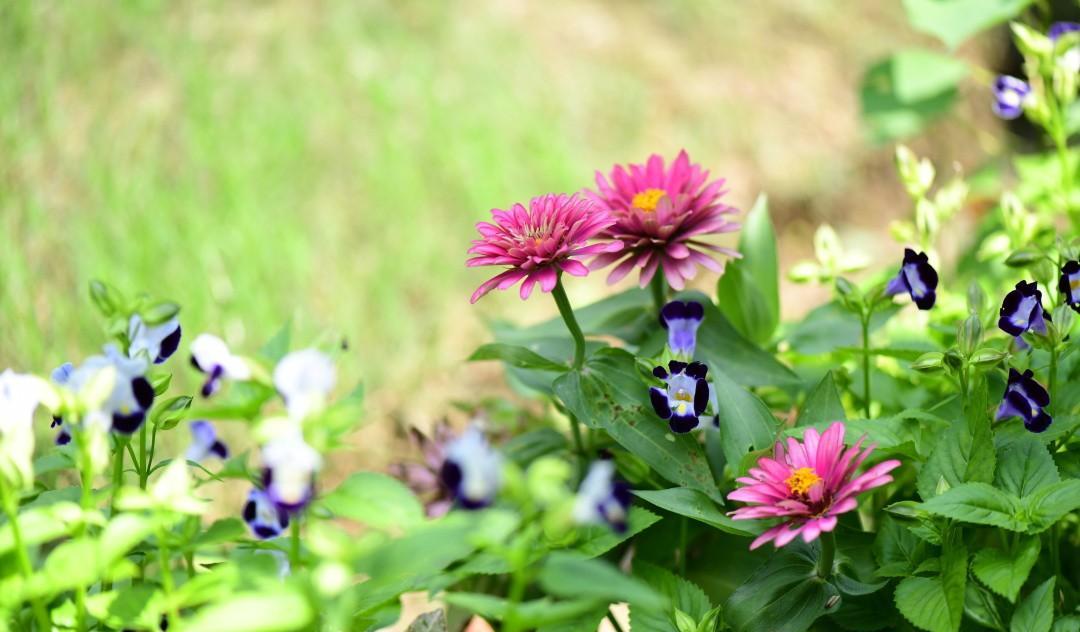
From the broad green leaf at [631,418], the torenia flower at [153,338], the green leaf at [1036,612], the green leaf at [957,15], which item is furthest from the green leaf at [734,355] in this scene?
the green leaf at [957,15]

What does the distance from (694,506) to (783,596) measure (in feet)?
0.41

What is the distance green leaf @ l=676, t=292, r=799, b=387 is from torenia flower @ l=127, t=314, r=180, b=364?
24.2 inches

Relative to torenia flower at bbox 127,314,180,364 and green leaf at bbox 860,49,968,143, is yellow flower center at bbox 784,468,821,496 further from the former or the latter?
green leaf at bbox 860,49,968,143

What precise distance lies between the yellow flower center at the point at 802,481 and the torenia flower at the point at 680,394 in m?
0.14

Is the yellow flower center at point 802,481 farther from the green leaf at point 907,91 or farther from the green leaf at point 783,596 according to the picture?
the green leaf at point 907,91

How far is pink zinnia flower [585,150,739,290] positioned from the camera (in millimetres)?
1171

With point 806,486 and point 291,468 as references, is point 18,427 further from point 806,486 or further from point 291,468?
point 806,486

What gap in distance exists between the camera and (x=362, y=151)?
2615mm

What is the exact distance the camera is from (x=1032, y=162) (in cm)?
220

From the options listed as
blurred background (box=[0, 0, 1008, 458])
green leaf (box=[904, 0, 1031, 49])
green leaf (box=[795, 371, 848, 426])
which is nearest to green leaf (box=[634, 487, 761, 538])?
green leaf (box=[795, 371, 848, 426])

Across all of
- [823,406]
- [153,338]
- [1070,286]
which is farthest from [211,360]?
[1070,286]

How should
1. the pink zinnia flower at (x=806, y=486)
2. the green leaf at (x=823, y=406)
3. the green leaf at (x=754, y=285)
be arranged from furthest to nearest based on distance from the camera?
the green leaf at (x=754, y=285), the green leaf at (x=823, y=406), the pink zinnia flower at (x=806, y=486)

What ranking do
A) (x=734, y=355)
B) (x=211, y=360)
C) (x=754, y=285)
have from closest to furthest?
(x=211, y=360) → (x=734, y=355) → (x=754, y=285)

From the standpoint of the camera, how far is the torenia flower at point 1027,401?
3.42 feet
